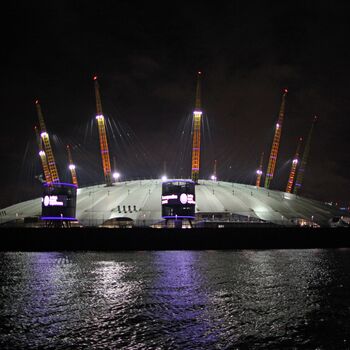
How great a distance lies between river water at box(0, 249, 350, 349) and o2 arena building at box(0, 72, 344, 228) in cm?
2996

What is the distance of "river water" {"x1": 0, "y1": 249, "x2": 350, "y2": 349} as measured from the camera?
17156mm

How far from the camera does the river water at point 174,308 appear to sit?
675 inches

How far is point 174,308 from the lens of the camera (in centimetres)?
2262

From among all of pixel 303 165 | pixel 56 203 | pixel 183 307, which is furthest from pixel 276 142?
pixel 183 307

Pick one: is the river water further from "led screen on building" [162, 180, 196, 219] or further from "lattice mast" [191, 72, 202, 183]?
"lattice mast" [191, 72, 202, 183]

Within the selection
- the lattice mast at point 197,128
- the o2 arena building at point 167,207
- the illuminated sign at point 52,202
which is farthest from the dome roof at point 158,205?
the lattice mast at point 197,128

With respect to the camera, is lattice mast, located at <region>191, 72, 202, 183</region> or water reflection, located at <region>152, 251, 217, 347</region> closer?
water reflection, located at <region>152, 251, 217, 347</region>

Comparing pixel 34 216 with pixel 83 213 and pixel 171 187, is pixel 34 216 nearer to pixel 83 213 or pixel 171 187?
pixel 83 213

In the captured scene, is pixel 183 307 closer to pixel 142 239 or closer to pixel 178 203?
pixel 142 239

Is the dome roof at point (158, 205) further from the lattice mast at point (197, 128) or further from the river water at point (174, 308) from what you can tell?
the river water at point (174, 308)

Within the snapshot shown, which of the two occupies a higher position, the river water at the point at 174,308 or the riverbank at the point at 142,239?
the riverbank at the point at 142,239

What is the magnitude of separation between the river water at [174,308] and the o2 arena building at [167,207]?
2996 centimetres

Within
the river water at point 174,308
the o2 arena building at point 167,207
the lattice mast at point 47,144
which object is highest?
the lattice mast at point 47,144

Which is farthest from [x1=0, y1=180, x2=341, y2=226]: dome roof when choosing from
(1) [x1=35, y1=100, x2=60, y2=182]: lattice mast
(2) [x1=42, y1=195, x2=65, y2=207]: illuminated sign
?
(1) [x1=35, y1=100, x2=60, y2=182]: lattice mast
